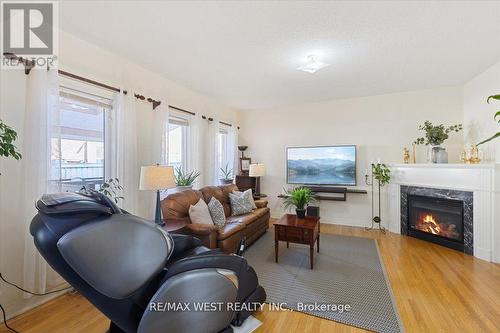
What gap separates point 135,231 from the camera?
38.9 inches

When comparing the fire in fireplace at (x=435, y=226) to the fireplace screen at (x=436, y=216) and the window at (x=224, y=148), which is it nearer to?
the fireplace screen at (x=436, y=216)

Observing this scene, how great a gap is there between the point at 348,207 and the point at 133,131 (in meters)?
4.22

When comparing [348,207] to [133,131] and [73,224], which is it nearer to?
[133,131]

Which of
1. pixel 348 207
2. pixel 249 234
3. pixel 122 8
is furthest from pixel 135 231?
pixel 348 207

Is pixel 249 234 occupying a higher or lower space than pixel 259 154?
lower

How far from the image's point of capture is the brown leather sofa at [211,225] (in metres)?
2.65

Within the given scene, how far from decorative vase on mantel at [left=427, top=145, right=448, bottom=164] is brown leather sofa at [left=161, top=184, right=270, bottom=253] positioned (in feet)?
10.1

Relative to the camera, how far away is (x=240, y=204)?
12.7ft

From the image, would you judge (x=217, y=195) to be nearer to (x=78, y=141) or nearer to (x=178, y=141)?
(x=178, y=141)

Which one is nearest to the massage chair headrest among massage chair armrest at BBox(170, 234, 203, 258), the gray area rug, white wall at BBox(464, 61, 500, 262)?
massage chair armrest at BBox(170, 234, 203, 258)

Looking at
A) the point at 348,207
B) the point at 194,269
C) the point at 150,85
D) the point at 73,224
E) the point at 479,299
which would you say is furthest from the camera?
the point at 348,207

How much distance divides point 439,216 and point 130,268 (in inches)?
177

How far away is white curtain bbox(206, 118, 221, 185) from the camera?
451 cm

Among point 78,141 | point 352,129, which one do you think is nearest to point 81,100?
point 78,141
